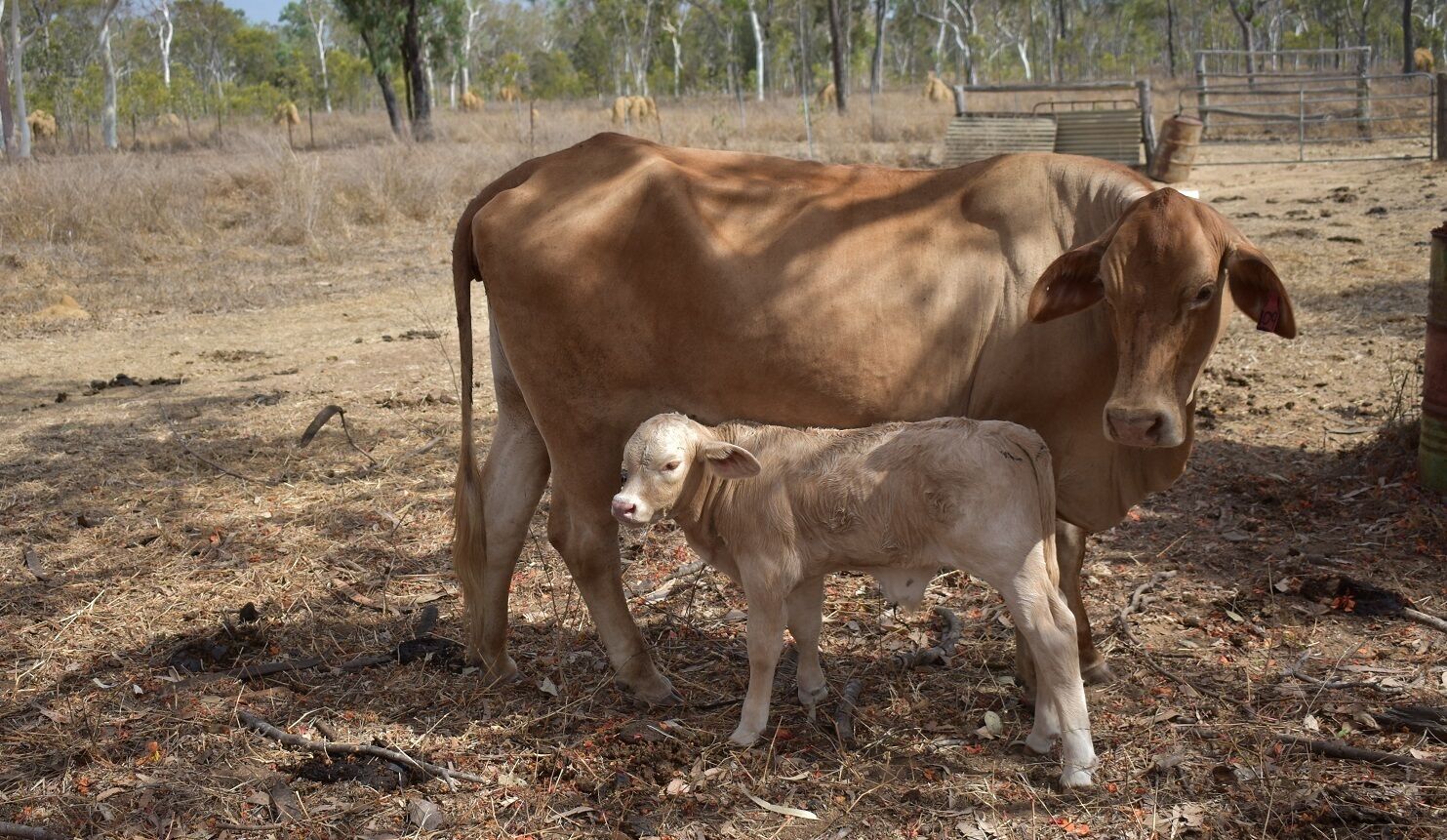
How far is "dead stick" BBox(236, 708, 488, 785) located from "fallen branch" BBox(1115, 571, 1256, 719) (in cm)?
237

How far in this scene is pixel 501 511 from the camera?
4.60 m

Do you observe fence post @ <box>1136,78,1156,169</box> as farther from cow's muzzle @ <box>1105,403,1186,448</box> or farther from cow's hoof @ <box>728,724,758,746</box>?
cow's hoof @ <box>728,724,758,746</box>

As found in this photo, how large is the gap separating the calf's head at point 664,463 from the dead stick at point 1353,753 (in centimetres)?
185

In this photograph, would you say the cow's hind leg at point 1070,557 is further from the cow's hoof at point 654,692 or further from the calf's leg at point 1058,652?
the cow's hoof at point 654,692

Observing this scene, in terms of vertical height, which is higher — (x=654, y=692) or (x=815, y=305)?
(x=815, y=305)

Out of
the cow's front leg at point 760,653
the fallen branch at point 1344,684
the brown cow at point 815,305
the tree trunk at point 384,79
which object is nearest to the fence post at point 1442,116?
the fallen branch at point 1344,684

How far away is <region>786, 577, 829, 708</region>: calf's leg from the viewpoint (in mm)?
4172

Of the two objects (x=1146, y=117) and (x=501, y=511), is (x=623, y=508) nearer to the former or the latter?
(x=501, y=511)

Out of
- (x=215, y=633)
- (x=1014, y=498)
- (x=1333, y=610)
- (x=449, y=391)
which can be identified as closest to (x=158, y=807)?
(x=215, y=633)

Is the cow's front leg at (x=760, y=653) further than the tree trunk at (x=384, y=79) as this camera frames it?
No

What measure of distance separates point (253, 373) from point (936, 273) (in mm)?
6760

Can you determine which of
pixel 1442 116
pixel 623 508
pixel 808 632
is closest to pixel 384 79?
pixel 1442 116

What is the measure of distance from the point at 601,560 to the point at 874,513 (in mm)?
1068

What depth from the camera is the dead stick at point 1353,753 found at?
12.1ft
